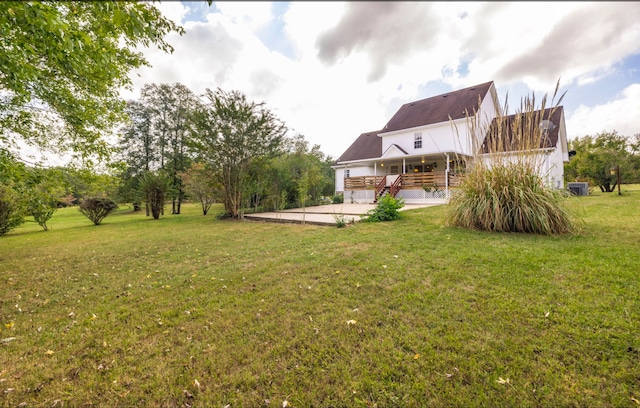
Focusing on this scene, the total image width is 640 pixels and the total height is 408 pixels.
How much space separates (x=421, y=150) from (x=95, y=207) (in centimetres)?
2227

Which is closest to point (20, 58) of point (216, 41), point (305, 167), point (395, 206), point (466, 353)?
point (216, 41)

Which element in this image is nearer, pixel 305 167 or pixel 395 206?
pixel 395 206

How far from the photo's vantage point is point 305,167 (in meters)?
17.4

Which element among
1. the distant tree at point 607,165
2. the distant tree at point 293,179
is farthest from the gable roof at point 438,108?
the distant tree at point 607,165

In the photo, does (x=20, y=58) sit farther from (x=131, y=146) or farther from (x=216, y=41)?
(x=131, y=146)

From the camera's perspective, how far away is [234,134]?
11.8m

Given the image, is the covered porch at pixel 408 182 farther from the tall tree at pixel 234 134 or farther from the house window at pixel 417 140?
the tall tree at pixel 234 134

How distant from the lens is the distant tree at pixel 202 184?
13.2 meters

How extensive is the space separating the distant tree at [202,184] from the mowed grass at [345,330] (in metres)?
8.96

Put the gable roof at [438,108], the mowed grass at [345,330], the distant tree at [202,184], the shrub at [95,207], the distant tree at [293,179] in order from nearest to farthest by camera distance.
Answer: the mowed grass at [345,330] < the distant tree at [202,184] < the shrub at [95,207] < the distant tree at [293,179] < the gable roof at [438,108]

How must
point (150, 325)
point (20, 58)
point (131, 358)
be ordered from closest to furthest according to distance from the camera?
point (131, 358) → point (150, 325) → point (20, 58)

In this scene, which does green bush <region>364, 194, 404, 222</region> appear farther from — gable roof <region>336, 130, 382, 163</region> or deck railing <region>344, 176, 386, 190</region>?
gable roof <region>336, 130, 382, 163</region>

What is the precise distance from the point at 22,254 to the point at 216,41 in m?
8.07

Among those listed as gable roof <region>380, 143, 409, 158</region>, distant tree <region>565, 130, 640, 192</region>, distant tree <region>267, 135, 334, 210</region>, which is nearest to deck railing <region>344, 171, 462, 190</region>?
gable roof <region>380, 143, 409, 158</region>
